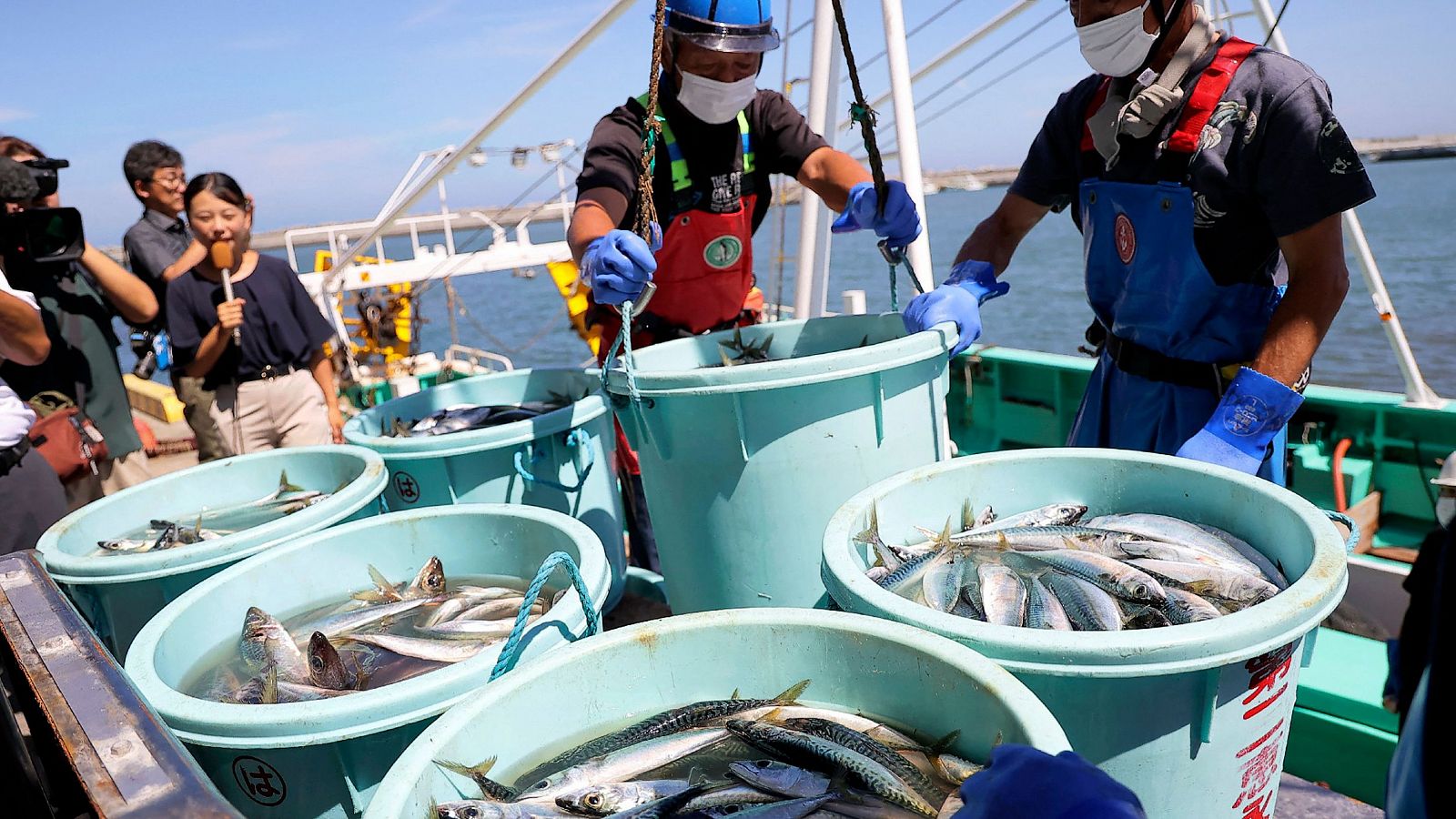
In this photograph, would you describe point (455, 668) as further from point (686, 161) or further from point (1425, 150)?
point (1425, 150)

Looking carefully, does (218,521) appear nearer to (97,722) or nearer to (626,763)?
(97,722)

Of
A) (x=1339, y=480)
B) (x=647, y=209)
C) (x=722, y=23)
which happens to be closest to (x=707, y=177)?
(x=722, y=23)

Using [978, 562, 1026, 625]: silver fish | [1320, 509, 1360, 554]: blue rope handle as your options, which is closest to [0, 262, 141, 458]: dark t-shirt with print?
[978, 562, 1026, 625]: silver fish

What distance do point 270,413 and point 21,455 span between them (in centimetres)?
161

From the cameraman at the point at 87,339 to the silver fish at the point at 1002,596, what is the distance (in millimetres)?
4478

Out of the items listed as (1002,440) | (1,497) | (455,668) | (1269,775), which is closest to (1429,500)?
(1002,440)

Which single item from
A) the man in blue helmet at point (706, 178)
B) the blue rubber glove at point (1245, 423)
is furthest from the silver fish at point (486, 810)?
the blue rubber glove at point (1245, 423)

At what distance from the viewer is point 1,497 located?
3.44 metres

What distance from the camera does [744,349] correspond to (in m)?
3.41

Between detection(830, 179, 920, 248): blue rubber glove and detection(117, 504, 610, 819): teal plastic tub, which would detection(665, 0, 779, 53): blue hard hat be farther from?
detection(117, 504, 610, 819): teal plastic tub

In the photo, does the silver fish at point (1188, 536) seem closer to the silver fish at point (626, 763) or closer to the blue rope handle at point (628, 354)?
the silver fish at point (626, 763)

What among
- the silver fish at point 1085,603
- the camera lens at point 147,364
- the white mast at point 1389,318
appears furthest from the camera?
the camera lens at point 147,364

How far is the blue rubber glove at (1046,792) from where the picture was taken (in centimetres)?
101

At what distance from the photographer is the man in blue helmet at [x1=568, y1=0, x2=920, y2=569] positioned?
317 cm
